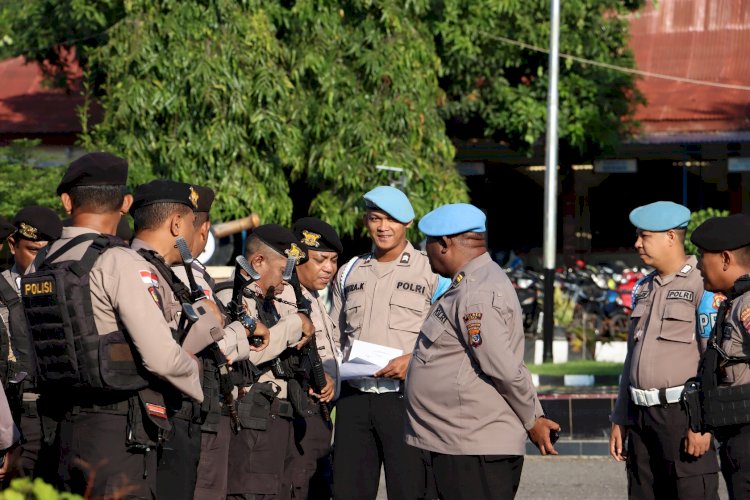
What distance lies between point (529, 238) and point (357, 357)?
22469mm

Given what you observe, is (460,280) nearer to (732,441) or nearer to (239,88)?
(732,441)

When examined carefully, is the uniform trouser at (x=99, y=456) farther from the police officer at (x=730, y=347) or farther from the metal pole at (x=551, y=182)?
the metal pole at (x=551, y=182)

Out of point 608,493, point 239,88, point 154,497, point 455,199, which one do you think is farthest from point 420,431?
point 455,199

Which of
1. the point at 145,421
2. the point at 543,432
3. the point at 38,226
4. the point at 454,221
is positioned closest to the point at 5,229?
the point at 38,226

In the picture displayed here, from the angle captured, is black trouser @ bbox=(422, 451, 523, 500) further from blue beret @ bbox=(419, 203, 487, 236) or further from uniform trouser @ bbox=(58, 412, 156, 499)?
uniform trouser @ bbox=(58, 412, 156, 499)

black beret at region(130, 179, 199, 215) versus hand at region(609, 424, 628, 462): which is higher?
black beret at region(130, 179, 199, 215)

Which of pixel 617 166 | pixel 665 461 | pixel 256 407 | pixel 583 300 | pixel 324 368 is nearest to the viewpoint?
pixel 665 461

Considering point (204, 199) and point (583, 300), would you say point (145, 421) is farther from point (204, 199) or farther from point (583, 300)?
point (583, 300)

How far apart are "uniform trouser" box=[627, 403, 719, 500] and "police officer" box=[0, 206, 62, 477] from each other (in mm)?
2984

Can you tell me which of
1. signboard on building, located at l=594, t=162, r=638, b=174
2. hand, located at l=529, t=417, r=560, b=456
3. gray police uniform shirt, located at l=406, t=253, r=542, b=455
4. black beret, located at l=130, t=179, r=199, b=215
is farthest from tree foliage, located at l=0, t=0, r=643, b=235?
hand, located at l=529, t=417, r=560, b=456

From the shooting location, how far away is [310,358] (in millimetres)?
6938

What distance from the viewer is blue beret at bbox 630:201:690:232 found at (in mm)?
6676

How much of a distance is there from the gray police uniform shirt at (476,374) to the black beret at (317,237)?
185 centimetres

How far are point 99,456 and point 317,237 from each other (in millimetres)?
2753
